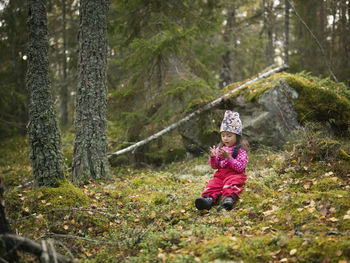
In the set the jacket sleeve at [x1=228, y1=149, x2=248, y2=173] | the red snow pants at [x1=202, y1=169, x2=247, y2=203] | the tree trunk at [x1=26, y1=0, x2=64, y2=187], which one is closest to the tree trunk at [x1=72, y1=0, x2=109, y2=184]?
the tree trunk at [x1=26, y1=0, x2=64, y2=187]

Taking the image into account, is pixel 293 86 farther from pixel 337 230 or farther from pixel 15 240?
pixel 15 240

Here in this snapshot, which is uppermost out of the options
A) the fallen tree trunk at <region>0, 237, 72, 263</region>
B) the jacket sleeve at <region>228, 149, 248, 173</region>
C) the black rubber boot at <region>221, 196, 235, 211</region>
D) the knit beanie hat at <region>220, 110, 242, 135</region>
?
the knit beanie hat at <region>220, 110, 242, 135</region>

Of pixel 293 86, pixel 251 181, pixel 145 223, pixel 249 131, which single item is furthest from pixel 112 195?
pixel 293 86

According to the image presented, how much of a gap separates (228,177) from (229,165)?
0.22m

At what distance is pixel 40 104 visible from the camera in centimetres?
481

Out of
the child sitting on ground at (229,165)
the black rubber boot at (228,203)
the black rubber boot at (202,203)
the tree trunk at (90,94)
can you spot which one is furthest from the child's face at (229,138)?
the tree trunk at (90,94)

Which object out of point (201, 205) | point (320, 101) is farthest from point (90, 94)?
point (320, 101)

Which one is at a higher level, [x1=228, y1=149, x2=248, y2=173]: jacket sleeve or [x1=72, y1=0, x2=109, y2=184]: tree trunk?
[x1=72, y1=0, x2=109, y2=184]: tree trunk

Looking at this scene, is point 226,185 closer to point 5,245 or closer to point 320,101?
point 5,245

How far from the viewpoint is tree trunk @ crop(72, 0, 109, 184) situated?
22.1ft

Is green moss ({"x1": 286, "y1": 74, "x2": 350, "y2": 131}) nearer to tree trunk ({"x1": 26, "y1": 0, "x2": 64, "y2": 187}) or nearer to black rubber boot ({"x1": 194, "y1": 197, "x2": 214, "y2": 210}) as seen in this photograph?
black rubber boot ({"x1": 194, "y1": 197, "x2": 214, "y2": 210})

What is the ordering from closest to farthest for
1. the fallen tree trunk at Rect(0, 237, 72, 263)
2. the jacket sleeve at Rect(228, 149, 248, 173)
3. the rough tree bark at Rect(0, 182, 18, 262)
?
the fallen tree trunk at Rect(0, 237, 72, 263) < the rough tree bark at Rect(0, 182, 18, 262) < the jacket sleeve at Rect(228, 149, 248, 173)

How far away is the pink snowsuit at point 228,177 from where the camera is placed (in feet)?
15.9

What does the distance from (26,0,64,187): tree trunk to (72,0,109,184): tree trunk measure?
1.84 metres
